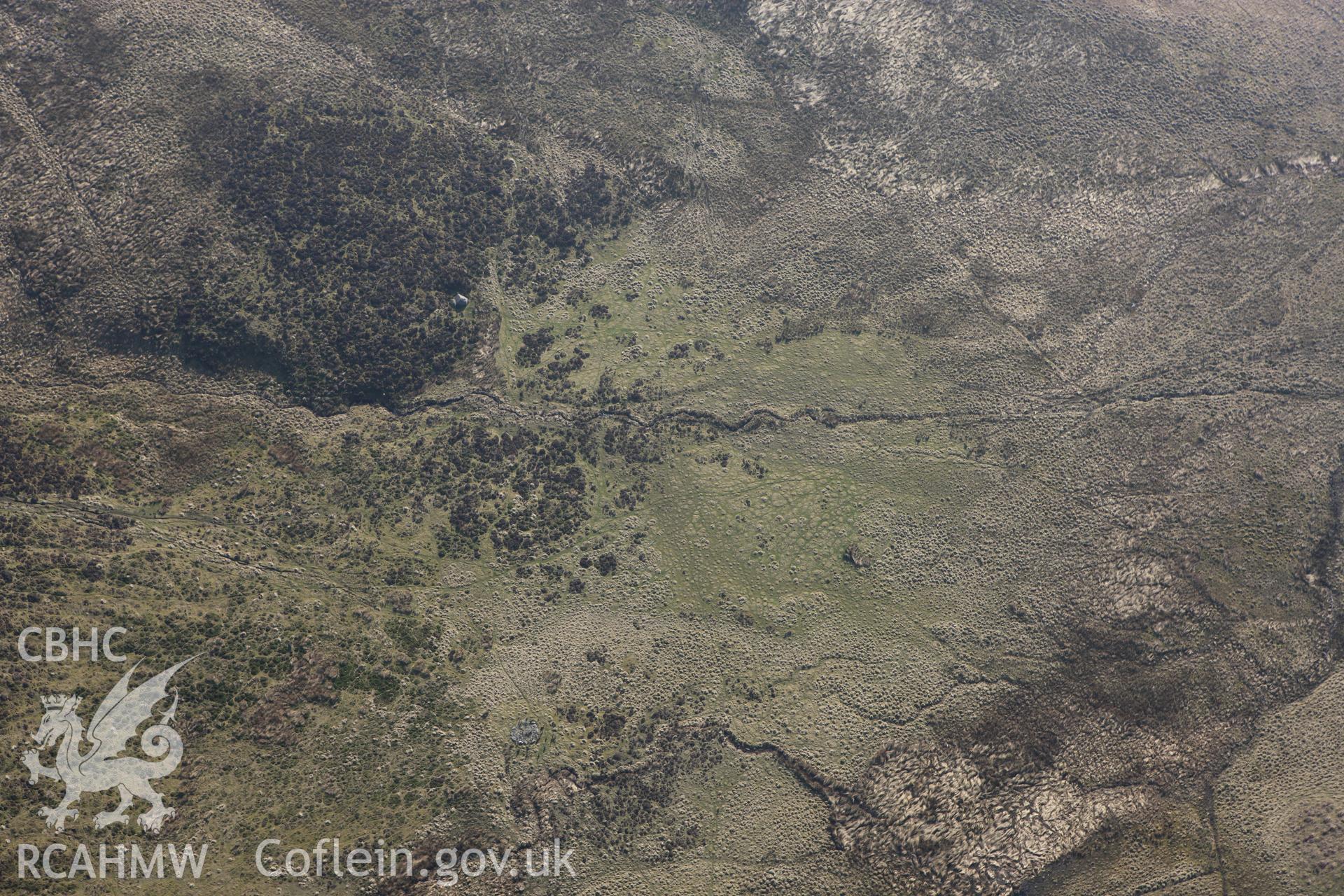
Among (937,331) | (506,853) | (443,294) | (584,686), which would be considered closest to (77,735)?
(506,853)

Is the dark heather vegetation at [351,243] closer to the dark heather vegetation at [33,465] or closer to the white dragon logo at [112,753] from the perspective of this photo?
the dark heather vegetation at [33,465]

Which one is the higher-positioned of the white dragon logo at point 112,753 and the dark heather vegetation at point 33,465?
the dark heather vegetation at point 33,465

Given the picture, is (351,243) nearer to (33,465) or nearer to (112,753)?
(33,465)

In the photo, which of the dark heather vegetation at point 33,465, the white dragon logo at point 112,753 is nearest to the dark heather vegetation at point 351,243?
the dark heather vegetation at point 33,465

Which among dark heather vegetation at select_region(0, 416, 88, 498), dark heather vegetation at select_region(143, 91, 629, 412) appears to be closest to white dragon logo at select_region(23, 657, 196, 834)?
dark heather vegetation at select_region(0, 416, 88, 498)

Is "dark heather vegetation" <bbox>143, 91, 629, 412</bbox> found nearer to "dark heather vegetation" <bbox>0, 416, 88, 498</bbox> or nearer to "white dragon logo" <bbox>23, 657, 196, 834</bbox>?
"dark heather vegetation" <bbox>0, 416, 88, 498</bbox>

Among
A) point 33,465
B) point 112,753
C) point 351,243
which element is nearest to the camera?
point 112,753

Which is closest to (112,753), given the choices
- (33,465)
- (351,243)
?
(33,465)

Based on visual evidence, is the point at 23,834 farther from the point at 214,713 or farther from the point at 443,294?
the point at 443,294

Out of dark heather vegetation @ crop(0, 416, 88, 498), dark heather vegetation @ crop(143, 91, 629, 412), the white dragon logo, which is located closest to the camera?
the white dragon logo
